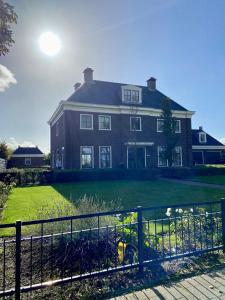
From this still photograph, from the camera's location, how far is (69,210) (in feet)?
18.3

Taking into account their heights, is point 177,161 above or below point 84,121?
below

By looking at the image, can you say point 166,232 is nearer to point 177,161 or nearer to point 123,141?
point 123,141

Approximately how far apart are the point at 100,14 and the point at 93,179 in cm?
1276

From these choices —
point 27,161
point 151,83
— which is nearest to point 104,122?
point 151,83

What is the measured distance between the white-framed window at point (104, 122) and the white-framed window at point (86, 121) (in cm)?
97

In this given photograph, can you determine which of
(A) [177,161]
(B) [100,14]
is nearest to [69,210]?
(B) [100,14]

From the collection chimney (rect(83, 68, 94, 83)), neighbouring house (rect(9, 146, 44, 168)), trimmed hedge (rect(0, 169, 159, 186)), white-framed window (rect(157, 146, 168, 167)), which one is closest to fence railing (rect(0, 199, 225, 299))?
trimmed hedge (rect(0, 169, 159, 186))

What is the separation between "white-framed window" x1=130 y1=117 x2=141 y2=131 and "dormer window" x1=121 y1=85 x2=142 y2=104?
1872 millimetres

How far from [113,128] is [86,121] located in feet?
9.96

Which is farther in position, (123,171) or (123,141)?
→ (123,141)

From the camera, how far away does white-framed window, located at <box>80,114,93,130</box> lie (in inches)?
903

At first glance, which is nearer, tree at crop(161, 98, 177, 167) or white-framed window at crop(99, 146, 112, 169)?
white-framed window at crop(99, 146, 112, 169)

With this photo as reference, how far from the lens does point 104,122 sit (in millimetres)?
24062

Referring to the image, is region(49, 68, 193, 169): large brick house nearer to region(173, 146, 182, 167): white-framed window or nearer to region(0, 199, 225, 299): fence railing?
region(173, 146, 182, 167): white-framed window
